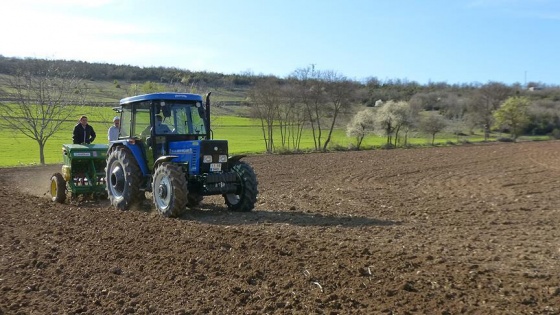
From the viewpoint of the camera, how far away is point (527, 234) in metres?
8.98

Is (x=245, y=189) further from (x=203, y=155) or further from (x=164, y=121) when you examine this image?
(x=164, y=121)

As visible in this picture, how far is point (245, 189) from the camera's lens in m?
10.9

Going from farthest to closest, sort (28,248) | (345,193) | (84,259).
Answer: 1. (345,193)
2. (28,248)
3. (84,259)

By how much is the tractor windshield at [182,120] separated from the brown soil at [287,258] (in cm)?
162

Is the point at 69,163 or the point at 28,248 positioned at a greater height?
the point at 69,163

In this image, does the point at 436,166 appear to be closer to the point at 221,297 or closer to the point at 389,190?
the point at 389,190

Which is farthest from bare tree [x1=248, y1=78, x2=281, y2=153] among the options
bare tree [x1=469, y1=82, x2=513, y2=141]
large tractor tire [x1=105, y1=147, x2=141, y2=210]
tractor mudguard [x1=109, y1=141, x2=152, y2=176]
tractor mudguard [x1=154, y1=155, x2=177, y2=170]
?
bare tree [x1=469, y1=82, x2=513, y2=141]

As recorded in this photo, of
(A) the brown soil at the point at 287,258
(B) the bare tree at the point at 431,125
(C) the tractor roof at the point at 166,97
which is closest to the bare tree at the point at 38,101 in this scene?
(A) the brown soil at the point at 287,258

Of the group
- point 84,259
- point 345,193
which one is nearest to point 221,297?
point 84,259

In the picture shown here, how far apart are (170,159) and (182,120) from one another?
1.16m

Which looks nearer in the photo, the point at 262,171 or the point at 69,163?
the point at 69,163

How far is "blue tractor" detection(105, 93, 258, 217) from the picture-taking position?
10.6m

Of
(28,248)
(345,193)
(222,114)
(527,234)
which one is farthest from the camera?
(222,114)

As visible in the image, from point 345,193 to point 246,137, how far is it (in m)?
41.1
